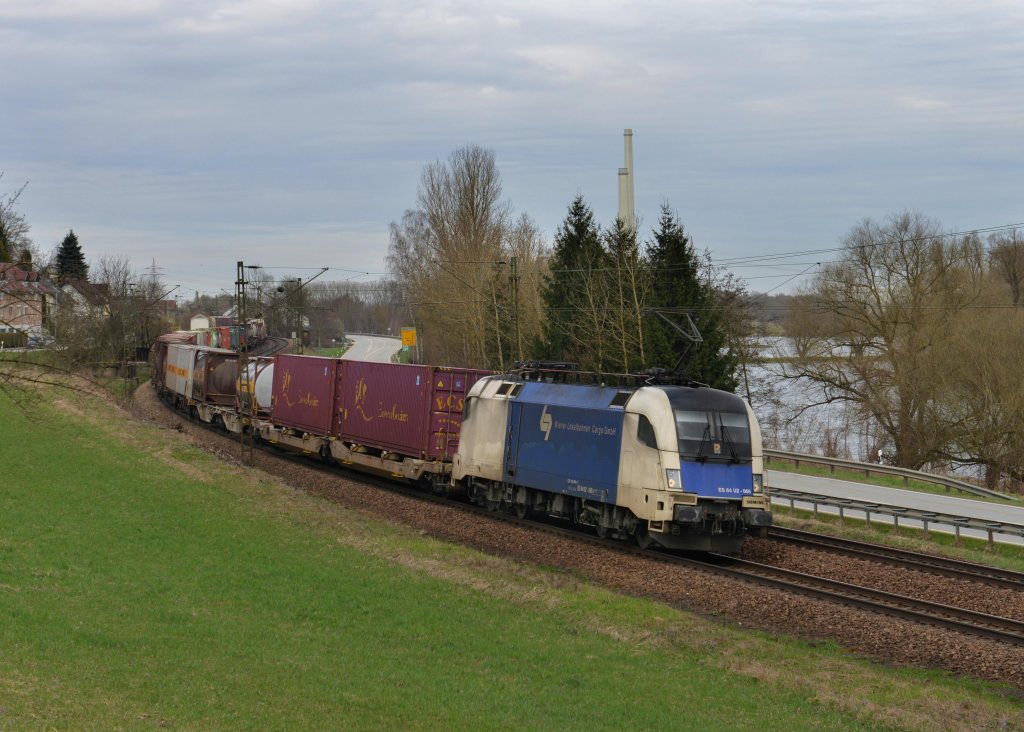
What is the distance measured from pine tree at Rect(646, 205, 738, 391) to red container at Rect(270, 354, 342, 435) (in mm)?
10710

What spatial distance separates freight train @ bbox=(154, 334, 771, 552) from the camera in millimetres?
18438

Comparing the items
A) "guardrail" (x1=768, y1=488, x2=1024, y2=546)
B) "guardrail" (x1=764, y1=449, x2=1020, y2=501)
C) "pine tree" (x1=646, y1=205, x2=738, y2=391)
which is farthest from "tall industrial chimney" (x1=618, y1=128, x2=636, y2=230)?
"guardrail" (x1=768, y1=488, x2=1024, y2=546)

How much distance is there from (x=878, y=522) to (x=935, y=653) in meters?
11.2

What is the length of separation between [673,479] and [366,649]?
733cm

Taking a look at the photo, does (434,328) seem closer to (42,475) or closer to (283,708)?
(42,475)

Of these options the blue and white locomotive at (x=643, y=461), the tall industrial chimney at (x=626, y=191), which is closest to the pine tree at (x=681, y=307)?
the tall industrial chimney at (x=626, y=191)

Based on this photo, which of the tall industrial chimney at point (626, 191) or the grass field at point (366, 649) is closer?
the grass field at point (366, 649)

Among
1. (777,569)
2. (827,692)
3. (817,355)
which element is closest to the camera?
(827,692)

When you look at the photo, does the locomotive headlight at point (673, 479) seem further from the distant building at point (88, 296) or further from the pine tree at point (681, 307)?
the distant building at point (88, 296)

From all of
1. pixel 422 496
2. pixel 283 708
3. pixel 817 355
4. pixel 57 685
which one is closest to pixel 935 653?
pixel 283 708

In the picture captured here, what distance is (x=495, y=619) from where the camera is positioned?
1460cm

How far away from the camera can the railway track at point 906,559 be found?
17281 millimetres

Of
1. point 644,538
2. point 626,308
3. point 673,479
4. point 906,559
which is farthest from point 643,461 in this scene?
point 626,308

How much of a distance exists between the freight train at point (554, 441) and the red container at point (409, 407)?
0.03 meters
